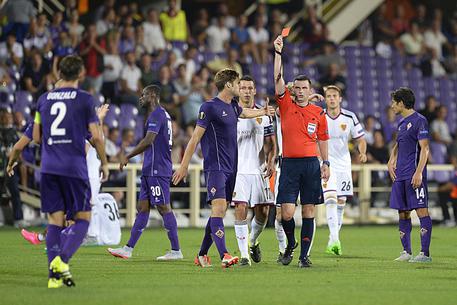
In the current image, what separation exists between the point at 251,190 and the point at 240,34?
13.5 m

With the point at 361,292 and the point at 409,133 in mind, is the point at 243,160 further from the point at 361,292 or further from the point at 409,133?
the point at 361,292

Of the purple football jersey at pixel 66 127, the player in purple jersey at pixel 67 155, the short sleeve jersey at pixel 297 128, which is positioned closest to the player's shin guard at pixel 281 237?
the short sleeve jersey at pixel 297 128

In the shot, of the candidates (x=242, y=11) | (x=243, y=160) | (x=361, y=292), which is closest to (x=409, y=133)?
(x=243, y=160)

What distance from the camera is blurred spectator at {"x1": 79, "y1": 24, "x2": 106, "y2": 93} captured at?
73.5 feet

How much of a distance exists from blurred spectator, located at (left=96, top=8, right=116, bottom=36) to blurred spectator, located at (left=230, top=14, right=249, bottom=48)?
3.16 m

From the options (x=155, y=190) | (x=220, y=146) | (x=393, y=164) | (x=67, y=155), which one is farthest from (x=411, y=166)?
(x=67, y=155)

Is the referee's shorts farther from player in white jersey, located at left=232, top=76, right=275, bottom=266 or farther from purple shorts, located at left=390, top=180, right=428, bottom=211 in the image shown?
purple shorts, located at left=390, top=180, right=428, bottom=211

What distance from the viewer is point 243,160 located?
12.6 metres

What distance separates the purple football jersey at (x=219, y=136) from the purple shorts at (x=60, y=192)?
2226 mm

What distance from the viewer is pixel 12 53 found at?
2186 cm

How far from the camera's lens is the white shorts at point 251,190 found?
12.4m

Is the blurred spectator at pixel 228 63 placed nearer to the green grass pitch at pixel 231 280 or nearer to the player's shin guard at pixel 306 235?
the green grass pitch at pixel 231 280

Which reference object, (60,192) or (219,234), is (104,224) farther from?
(60,192)

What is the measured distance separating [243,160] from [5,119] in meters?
8.48
